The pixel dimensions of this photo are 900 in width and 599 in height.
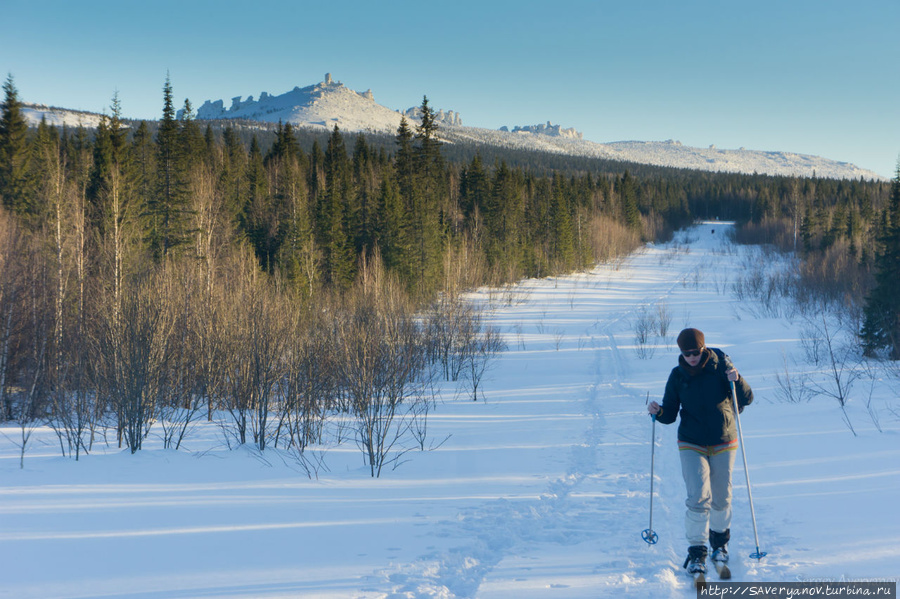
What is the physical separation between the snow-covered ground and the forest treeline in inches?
48.5

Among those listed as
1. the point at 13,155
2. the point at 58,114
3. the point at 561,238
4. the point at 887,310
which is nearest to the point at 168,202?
the point at 13,155

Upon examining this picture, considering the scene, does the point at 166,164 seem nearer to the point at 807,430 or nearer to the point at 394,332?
the point at 394,332

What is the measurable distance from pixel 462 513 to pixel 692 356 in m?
2.96

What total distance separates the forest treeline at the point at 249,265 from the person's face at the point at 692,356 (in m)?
4.48

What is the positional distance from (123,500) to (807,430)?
9.38 metres

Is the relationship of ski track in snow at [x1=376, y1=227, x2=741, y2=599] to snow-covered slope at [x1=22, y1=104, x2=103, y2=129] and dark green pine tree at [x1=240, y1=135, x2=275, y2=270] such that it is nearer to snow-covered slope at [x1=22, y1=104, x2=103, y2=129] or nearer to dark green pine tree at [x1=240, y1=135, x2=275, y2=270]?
dark green pine tree at [x1=240, y1=135, x2=275, y2=270]

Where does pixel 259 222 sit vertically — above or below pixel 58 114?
below

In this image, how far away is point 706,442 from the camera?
427 centimetres

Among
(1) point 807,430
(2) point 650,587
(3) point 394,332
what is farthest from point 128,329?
(1) point 807,430

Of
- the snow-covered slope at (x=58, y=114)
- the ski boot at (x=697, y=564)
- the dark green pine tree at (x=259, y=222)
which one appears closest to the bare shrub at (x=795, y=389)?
the ski boot at (x=697, y=564)

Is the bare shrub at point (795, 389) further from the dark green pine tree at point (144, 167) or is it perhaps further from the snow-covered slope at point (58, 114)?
the snow-covered slope at point (58, 114)

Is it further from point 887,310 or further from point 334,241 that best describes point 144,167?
point 887,310

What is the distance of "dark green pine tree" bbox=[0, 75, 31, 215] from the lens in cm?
2958

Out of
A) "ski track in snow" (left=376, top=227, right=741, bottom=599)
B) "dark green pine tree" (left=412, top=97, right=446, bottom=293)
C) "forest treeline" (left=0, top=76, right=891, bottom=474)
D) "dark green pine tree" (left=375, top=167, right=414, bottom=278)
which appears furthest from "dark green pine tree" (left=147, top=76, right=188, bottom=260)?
"ski track in snow" (left=376, top=227, right=741, bottom=599)
